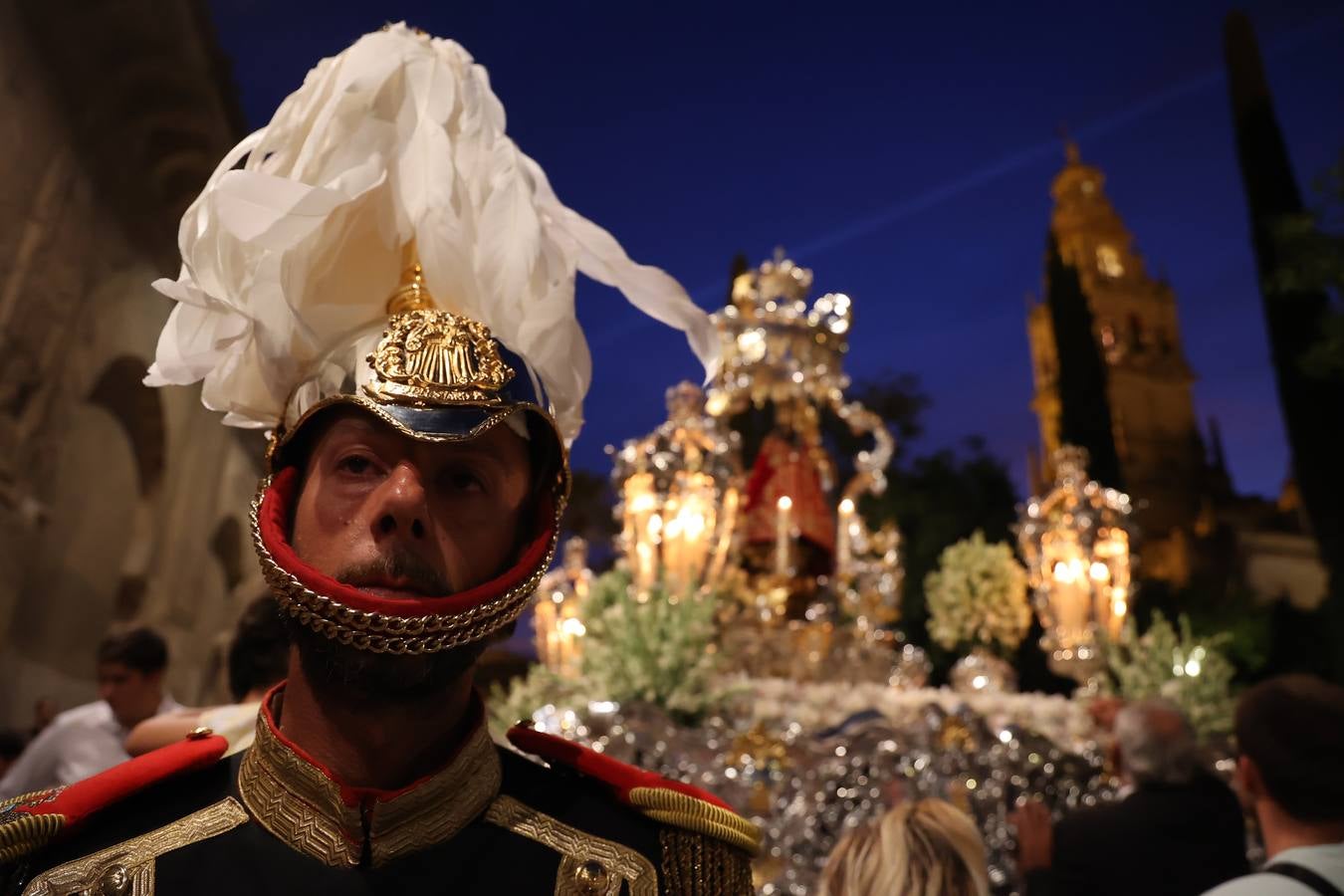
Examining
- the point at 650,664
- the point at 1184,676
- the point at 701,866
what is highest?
the point at 650,664

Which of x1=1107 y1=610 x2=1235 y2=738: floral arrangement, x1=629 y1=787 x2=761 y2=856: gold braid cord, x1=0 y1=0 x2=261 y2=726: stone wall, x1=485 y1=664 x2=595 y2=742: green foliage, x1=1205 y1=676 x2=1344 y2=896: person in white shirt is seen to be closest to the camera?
x1=629 y1=787 x2=761 y2=856: gold braid cord

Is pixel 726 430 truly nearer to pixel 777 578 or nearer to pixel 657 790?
pixel 777 578

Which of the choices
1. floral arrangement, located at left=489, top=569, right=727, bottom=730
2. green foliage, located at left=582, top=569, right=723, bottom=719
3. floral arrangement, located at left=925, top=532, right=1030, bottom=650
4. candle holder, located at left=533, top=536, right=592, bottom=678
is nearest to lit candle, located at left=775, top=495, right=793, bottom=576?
candle holder, located at left=533, top=536, right=592, bottom=678

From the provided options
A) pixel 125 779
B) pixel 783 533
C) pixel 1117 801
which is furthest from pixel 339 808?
pixel 783 533

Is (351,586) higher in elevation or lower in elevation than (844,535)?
lower

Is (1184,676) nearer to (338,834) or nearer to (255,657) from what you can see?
(255,657)

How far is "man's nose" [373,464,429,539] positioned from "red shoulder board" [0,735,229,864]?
0.51 meters

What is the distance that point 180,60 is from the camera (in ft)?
23.2

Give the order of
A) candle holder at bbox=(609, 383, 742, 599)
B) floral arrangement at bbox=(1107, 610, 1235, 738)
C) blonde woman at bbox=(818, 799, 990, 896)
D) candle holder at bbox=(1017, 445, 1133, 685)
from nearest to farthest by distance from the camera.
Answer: blonde woman at bbox=(818, 799, 990, 896) < candle holder at bbox=(609, 383, 742, 599) < floral arrangement at bbox=(1107, 610, 1235, 738) < candle holder at bbox=(1017, 445, 1133, 685)

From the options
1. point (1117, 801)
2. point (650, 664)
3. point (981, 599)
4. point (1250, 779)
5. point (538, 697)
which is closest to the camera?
point (1250, 779)

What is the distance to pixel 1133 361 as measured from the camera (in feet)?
126

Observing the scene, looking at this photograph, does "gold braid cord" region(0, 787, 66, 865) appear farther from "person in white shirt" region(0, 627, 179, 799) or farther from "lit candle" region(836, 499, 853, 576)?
"lit candle" region(836, 499, 853, 576)

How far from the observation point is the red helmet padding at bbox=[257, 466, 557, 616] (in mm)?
1373

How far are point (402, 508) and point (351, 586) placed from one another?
0.13 m
